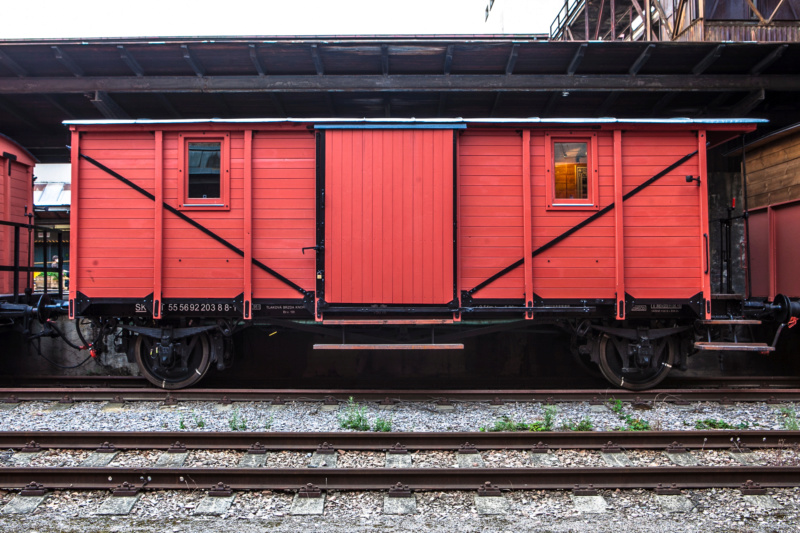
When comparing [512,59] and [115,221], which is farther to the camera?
[512,59]

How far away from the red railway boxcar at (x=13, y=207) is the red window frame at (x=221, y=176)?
3.24 m

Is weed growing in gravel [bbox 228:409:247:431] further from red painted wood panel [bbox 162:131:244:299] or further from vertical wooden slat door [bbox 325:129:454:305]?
vertical wooden slat door [bbox 325:129:454:305]

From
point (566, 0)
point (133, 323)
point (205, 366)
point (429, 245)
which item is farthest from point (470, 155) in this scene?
point (566, 0)

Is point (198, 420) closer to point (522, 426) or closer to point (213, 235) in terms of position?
point (213, 235)

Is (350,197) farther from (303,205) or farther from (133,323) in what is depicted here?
(133,323)

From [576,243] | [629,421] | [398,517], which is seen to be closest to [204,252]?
[398,517]

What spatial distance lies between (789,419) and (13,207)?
1187 centimetres

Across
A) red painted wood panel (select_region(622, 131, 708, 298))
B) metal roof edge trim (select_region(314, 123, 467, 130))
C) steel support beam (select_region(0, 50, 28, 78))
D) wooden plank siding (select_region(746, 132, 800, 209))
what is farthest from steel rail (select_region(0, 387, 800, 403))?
steel support beam (select_region(0, 50, 28, 78))

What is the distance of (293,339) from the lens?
26.2ft

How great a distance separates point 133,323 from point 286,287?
2.40 m

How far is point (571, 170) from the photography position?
6438mm

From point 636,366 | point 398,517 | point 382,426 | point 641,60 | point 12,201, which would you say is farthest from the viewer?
point 12,201

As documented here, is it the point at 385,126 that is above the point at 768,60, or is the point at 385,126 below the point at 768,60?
below

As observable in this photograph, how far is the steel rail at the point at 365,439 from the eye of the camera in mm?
4773
